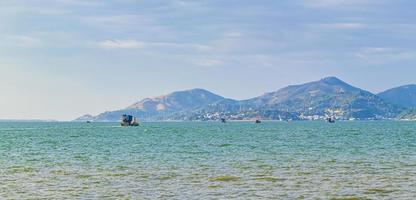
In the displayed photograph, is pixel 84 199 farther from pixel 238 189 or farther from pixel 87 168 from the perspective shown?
pixel 87 168

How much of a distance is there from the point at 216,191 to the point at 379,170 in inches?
757

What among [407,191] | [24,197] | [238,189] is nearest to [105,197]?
[24,197]

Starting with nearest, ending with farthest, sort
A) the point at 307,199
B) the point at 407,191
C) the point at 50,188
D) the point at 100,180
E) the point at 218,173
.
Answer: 1. the point at 307,199
2. the point at 407,191
3. the point at 50,188
4. the point at 100,180
5. the point at 218,173

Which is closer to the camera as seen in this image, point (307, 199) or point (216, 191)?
point (307, 199)

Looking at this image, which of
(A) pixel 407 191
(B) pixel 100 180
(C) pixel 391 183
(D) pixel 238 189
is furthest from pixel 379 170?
(B) pixel 100 180

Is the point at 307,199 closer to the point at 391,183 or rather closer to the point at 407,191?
the point at 407,191

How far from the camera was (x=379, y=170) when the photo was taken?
Result: 52.2 meters

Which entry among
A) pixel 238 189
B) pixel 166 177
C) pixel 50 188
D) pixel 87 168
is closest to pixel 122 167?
pixel 87 168

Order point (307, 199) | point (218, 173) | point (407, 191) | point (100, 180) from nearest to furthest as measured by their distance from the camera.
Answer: point (307, 199) → point (407, 191) → point (100, 180) → point (218, 173)

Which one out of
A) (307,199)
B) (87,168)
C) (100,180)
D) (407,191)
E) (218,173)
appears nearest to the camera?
(307,199)

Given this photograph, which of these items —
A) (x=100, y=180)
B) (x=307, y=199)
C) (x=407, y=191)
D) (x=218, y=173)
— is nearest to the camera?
(x=307, y=199)

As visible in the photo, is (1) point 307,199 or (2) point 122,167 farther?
(2) point 122,167

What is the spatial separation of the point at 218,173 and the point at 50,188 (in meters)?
14.7

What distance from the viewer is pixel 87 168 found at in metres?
58.1
